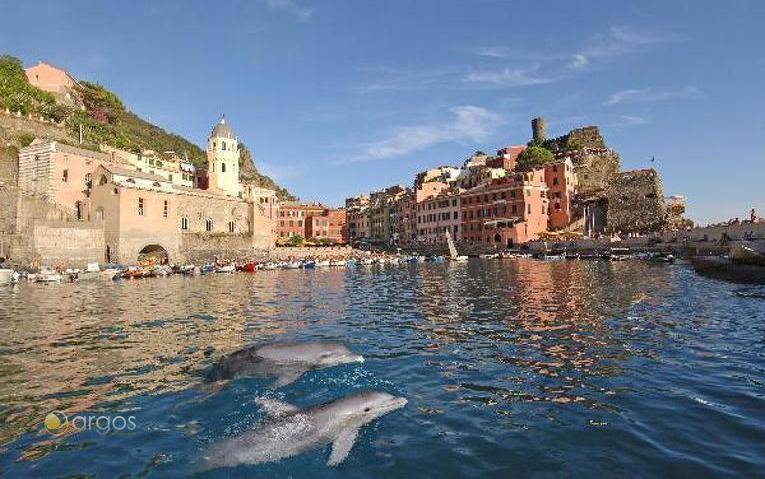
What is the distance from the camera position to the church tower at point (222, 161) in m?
89.7

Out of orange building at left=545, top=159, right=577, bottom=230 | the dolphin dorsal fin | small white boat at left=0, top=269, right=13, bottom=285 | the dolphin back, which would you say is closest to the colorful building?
small white boat at left=0, top=269, right=13, bottom=285

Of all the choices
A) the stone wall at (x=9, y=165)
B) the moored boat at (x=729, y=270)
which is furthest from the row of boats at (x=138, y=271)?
the moored boat at (x=729, y=270)

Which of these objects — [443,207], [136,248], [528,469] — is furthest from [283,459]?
[443,207]

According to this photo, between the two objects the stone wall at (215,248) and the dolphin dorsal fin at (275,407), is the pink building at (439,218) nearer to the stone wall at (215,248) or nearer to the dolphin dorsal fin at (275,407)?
the stone wall at (215,248)

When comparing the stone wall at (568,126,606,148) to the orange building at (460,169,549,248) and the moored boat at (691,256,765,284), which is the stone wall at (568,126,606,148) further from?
the moored boat at (691,256,765,284)

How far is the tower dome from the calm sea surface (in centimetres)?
7189

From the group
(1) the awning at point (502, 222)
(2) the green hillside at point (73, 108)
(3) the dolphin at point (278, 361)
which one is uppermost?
(2) the green hillside at point (73, 108)

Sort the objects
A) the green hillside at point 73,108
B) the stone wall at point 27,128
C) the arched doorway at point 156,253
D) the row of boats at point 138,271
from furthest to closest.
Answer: the green hillside at point 73,108 < the arched doorway at point 156,253 < the stone wall at point 27,128 < the row of boats at point 138,271

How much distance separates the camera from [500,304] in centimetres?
2603

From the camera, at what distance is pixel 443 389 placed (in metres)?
10.9

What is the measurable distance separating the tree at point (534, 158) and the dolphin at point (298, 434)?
108930 millimetres

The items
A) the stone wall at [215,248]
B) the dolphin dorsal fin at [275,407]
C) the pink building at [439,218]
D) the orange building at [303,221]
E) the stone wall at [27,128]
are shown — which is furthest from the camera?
the orange building at [303,221]

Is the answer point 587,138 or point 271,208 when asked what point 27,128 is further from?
point 587,138

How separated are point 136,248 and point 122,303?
40.1 metres
